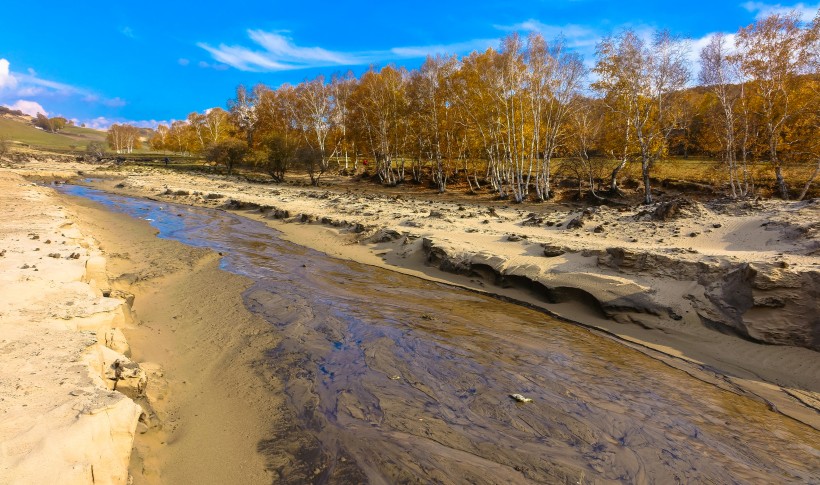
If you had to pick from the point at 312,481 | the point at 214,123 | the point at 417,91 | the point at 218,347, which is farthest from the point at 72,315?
the point at 214,123

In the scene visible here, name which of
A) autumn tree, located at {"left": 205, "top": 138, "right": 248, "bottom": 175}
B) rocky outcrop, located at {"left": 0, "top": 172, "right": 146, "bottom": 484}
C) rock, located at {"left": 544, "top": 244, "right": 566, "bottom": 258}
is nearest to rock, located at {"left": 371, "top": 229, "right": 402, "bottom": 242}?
rock, located at {"left": 544, "top": 244, "right": 566, "bottom": 258}

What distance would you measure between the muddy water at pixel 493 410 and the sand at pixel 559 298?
481mm

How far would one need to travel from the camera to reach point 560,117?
24141 mm

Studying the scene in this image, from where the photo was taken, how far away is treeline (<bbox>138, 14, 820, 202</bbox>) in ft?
58.8

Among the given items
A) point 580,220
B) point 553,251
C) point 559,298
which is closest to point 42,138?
point 580,220

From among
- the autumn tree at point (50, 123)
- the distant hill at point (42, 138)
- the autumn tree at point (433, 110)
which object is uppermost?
the autumn tree at point (50, 123)

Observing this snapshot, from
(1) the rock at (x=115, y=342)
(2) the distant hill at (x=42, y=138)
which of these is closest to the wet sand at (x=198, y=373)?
(1) the rock at (x=115, y=342)

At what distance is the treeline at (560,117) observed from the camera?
1792 centimetres

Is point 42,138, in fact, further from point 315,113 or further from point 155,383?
point 155,383

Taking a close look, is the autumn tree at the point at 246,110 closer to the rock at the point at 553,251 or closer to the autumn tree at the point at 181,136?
the autumn tree at the point at 181,136

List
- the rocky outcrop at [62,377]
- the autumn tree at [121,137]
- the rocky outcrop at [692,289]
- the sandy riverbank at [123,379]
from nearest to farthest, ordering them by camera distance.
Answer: the rocky outcrop at [62,377], the sandy riverbank at [123,379], the rocky outcrop at [692,289], the autumn tree at [121,137]

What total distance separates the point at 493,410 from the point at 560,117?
77.0ft

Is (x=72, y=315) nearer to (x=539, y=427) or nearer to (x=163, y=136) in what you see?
(x=539, y=427)

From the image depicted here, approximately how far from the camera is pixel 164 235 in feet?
50.1
